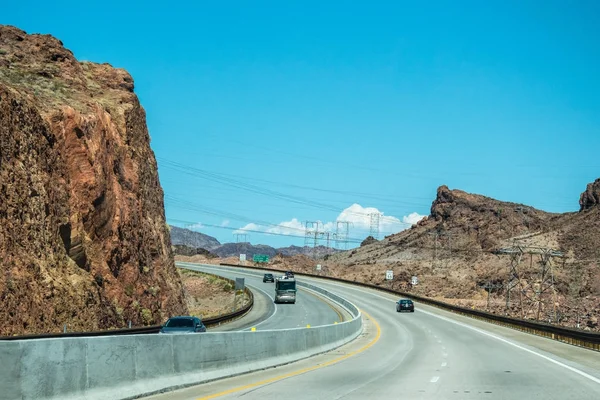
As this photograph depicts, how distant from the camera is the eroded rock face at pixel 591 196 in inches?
6403

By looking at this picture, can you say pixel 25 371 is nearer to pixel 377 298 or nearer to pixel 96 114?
pixel 96 114

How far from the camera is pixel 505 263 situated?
144m

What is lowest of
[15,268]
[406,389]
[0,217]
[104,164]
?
[406,389]

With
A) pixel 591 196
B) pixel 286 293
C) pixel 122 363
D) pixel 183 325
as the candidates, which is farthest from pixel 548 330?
pixel 591 196

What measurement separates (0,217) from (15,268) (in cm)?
270

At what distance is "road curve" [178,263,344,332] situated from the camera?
56719mm

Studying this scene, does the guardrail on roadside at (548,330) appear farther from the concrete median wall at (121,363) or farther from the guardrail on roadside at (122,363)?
the concrete median wall at (121,363)

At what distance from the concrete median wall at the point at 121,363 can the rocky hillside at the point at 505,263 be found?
6461cm

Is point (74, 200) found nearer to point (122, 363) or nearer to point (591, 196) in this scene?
point (122, 363)

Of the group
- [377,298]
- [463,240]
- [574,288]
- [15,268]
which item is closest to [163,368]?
[15,268]

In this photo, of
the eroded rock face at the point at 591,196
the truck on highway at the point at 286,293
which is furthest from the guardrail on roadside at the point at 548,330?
the eroded rock face at the point at 591,196

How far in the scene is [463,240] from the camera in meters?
185

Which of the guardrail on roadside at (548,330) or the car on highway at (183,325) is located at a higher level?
the guardrail on roadside at (548,330)

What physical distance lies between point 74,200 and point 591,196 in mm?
141167
